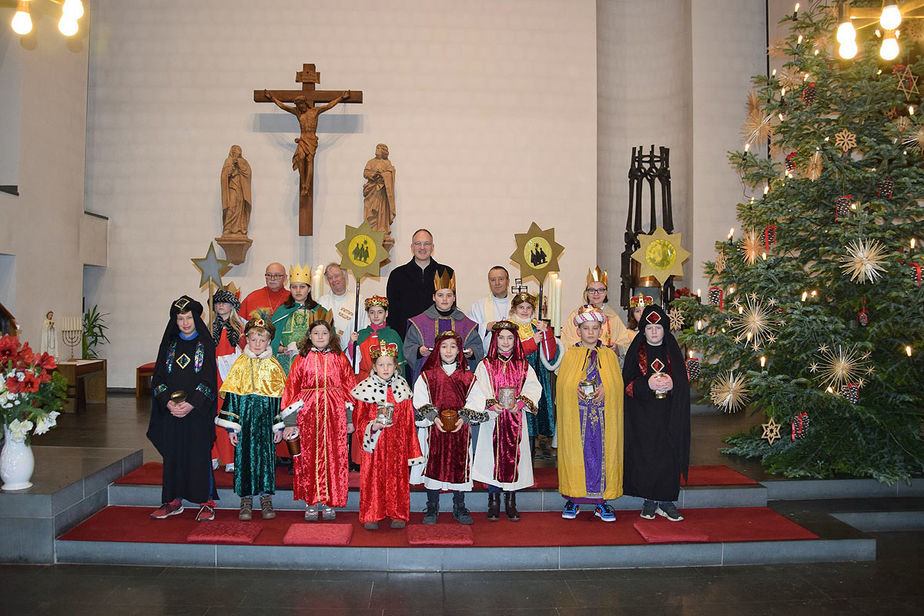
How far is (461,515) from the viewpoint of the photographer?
4.96m

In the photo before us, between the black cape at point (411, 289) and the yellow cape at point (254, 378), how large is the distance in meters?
1.61

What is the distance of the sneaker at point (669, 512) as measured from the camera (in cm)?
507

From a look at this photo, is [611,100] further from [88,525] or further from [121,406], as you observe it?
[88,525]

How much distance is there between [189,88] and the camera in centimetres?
1049

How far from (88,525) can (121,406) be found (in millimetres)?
4915

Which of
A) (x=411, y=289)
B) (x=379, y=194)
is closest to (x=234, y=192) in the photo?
(x=379, y=194)

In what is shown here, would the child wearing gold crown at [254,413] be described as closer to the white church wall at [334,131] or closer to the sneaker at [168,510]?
the sneaker at [168,510]

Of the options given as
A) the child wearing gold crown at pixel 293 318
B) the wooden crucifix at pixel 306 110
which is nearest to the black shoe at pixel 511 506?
the child wearing gold crown at pixel 293 318

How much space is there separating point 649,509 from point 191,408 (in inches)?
138

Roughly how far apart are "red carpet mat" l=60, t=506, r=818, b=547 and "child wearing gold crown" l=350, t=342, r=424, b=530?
0.15 m

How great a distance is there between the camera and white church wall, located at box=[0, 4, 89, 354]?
8.69 meters

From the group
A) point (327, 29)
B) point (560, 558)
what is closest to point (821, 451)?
point (560, 558)

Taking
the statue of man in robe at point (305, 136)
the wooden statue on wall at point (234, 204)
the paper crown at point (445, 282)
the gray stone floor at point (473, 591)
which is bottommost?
the gray stone floor at point (473, 591)

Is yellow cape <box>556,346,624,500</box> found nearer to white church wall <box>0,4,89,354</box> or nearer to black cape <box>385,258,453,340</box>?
black cape <box>385,258,453,340</box>
